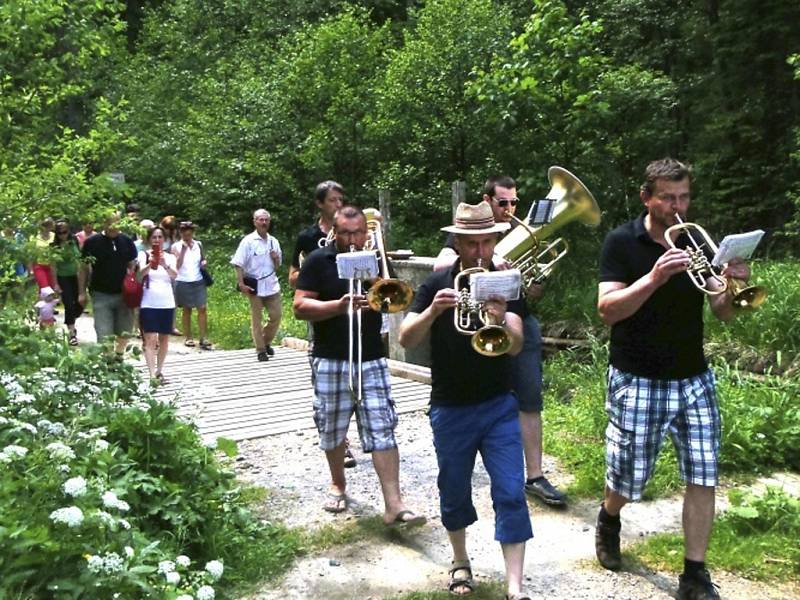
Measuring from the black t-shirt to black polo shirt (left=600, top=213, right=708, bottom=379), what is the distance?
243 inches

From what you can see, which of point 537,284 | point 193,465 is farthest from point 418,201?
point 193,465

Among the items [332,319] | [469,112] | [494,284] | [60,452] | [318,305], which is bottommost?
[60,452]

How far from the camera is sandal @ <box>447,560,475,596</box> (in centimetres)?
407

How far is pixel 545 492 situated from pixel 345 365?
1.45 m

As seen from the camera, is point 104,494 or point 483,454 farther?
point 483,454

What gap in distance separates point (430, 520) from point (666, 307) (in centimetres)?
201

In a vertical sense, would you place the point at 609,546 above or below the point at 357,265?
below

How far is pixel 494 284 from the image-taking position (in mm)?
3650

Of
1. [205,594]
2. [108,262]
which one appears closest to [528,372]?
[205,594]

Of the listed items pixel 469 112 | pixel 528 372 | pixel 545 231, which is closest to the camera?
pixel 528 372

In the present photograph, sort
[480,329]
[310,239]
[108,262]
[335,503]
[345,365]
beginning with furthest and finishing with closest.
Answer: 1. [108,262]
2. [310,239]
3. [335,503]
4. [345,365]
5. [480,329]

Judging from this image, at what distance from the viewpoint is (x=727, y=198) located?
1678cm

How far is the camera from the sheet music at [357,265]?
181 inches

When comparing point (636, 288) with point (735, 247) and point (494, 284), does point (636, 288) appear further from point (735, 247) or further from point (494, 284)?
point (494, 284)
